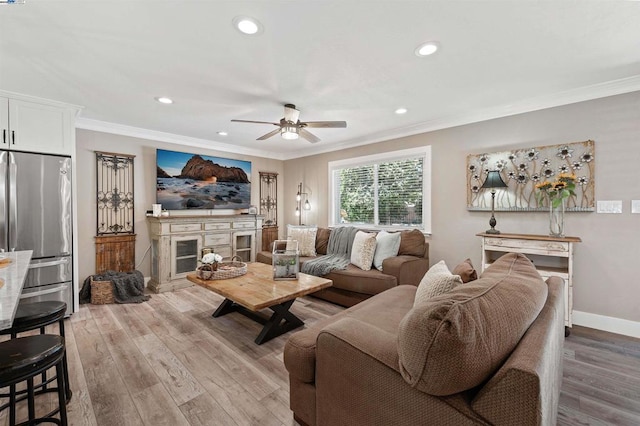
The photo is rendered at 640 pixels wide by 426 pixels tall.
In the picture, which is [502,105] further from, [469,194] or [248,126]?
[248,126]

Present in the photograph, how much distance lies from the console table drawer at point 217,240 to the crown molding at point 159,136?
1.68m

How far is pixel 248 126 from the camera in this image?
161 inches

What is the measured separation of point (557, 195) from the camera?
287 centimetres

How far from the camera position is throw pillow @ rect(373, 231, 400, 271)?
367cm

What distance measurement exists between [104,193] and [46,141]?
1.08 m

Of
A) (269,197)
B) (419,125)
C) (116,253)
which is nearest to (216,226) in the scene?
(116,253)

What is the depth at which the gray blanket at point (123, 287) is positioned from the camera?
365cm

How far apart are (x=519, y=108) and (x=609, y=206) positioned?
1382 mm

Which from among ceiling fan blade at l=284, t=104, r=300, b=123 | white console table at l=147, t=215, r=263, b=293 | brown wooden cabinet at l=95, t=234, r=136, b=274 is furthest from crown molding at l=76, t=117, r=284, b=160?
ceiling fan blade at l=284, t=104, r=300, b=123

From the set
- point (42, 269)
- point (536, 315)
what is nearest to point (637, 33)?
point (536, 315)

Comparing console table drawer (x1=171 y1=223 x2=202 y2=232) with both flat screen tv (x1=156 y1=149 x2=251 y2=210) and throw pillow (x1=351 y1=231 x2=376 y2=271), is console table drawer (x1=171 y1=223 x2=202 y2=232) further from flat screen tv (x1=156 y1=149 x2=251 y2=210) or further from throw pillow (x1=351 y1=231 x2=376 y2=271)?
throw pillow (x1=351 y1=231 x2=376 y2=271)

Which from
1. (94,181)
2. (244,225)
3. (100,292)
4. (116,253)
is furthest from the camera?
(244,225)

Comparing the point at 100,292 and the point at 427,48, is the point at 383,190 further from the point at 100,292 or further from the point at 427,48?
the point at 100,292

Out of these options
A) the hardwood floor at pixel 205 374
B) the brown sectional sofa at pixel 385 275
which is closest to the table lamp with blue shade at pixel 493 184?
the brown sectional sofa at pixel 385 275
